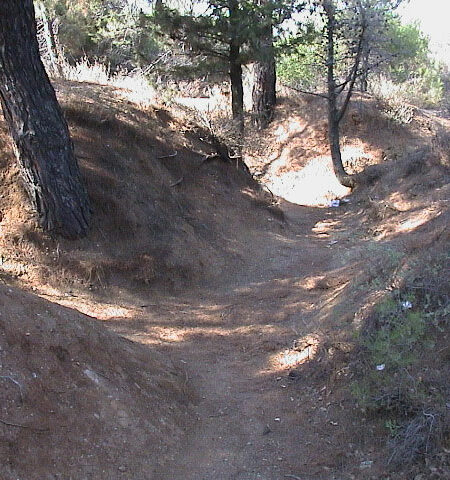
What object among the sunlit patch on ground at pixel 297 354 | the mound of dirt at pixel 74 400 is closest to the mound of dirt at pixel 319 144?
the sunlit patch on ground at pixel 297 354

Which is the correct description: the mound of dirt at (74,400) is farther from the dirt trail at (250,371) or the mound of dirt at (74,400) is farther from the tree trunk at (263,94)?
the tree trunk at (263,94)

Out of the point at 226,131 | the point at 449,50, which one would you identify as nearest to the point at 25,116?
the point at 226,131

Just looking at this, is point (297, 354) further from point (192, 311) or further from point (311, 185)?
point (311, 185)

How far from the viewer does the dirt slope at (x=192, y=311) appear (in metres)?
3.96

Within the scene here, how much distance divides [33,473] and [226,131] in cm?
979

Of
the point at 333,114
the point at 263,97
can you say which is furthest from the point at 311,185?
the point at 263,97

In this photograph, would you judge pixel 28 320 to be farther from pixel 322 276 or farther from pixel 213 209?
pixel 213 209

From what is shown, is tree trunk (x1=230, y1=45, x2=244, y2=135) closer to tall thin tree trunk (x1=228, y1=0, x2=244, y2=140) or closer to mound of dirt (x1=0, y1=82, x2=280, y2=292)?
tall thin tree trunk (x1=228, y1=0, x2=244, y2=140)

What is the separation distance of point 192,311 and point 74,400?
367cm

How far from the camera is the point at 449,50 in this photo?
119 feet

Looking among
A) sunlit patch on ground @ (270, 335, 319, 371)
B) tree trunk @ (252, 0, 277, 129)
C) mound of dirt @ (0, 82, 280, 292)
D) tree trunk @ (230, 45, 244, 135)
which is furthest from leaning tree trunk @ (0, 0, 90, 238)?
tree trunk @ (252, 0, 277, 129)

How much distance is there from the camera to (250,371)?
5.84 metres

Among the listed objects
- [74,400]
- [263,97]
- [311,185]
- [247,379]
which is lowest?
[247,379]

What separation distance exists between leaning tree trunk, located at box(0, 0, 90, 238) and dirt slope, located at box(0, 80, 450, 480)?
37cm
